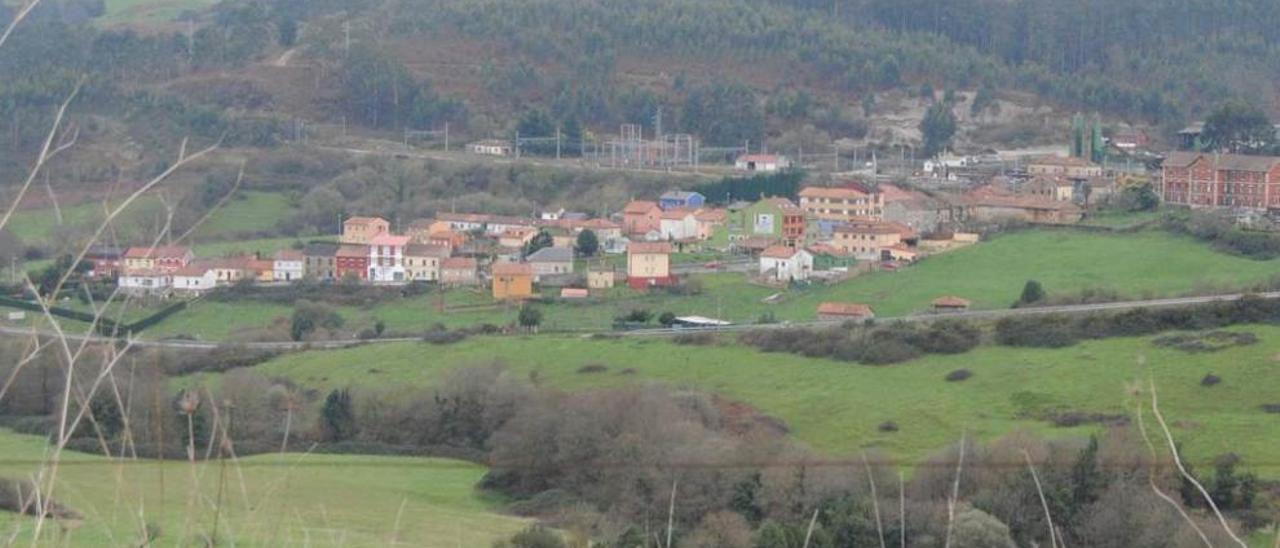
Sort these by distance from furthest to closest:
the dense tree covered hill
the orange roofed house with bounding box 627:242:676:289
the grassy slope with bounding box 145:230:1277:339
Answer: the dense tree covered hill, the orange roofed house with bounding box 627:242:676:289, the grassy slope with bounding box 145:230:1277:339

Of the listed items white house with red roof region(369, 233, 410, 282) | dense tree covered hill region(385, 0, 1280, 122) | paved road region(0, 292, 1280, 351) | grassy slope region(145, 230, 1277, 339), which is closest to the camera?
paved road region(0, 292, 1280, 351)

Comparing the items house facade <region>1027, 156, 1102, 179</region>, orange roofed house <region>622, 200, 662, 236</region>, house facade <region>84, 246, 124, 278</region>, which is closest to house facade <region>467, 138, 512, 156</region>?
orange roofed house <region>622, 200, 662, 236</region>

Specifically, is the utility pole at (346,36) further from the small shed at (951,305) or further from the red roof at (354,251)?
the small shed at (951,305)

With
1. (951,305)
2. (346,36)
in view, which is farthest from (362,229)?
(346,36)

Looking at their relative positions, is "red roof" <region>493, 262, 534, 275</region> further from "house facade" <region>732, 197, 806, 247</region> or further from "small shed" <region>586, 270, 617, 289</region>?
"house facade" <region>732, 197, 806, 247</region>

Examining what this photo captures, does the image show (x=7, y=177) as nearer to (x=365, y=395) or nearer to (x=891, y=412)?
(x=365, y=395)

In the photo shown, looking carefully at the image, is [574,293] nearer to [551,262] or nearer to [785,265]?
[551,262]

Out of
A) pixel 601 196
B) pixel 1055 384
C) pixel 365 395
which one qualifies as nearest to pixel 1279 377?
pixel 1055 384
